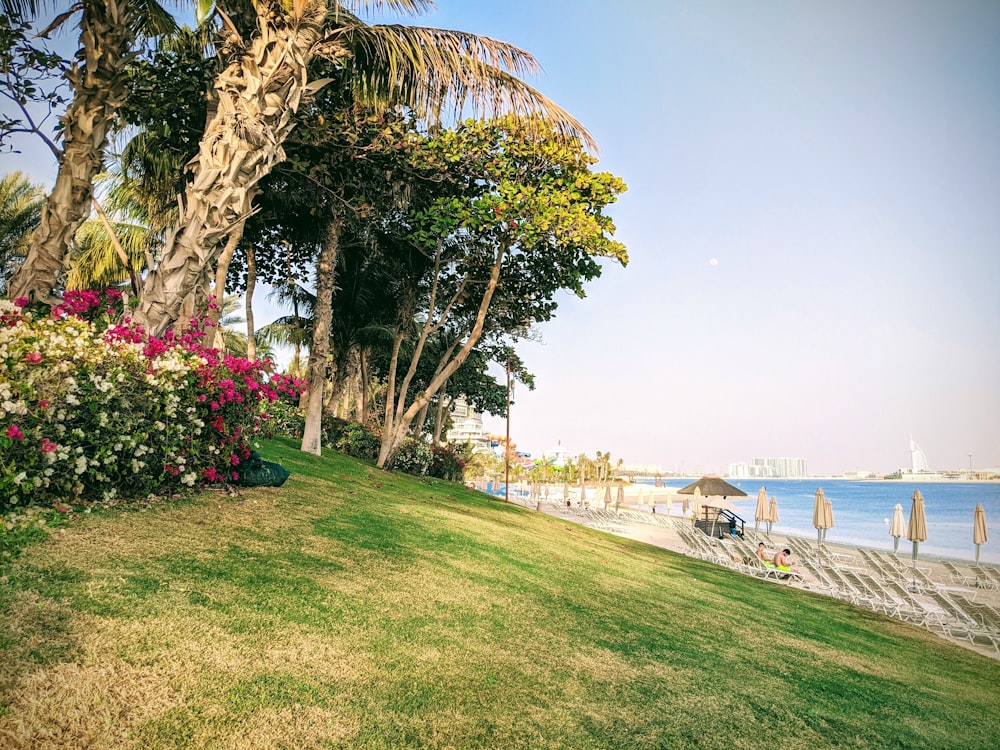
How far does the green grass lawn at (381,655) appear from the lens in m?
2.52

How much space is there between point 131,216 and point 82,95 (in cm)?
1999

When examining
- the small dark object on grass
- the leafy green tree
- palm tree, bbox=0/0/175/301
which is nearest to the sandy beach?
the leafy green tree

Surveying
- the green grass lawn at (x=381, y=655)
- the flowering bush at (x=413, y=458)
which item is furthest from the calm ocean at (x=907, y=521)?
the green grass lawn at (x=381, y=655)

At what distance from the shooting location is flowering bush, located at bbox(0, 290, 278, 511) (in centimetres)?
381

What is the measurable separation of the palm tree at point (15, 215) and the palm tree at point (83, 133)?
20.4 metres

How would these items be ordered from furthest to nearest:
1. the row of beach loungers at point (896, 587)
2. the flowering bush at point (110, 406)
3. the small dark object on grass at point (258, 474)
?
the row of beach loungers at point (896, 587)
the small dark object on grass at point (258, 474)
the flowering bush at point (110, 406)

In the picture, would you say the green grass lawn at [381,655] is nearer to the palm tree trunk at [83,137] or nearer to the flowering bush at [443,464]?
the palm tree trunk at [83,137]

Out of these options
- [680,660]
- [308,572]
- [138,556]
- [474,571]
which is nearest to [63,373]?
[138,556]

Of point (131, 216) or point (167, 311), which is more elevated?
point (131, 216)

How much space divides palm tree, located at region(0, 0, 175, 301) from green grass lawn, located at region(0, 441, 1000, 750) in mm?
2786

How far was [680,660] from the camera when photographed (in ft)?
15.2

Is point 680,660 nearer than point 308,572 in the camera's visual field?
No

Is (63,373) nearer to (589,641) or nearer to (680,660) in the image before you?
(589,641)

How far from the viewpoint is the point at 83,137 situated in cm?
575
